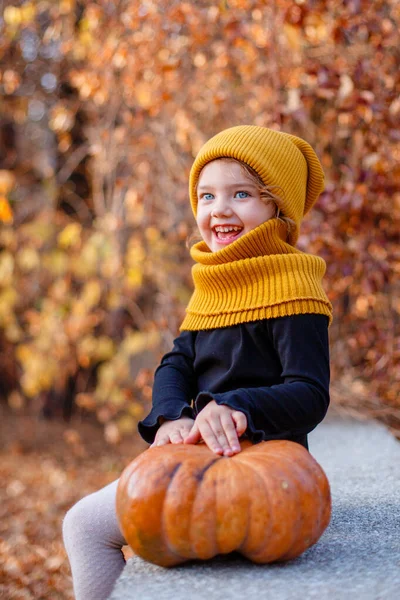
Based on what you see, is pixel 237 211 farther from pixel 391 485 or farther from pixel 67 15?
pixel 67 15

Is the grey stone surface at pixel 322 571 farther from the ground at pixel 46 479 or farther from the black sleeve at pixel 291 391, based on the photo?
the ground at pixel 46 479

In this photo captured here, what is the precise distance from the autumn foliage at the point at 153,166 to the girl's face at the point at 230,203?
1656mm

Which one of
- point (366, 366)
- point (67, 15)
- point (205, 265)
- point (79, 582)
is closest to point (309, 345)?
point (205, 265)

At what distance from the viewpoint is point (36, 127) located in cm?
674

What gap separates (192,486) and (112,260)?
3991 mm

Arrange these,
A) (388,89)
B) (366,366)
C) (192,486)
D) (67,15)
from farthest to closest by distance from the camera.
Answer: (67,15)
(366,366)
(388,89)
(192,486)

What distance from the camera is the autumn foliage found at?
3.94 meters

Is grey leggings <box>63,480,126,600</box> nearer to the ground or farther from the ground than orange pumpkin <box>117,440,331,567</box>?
nearer to the ground

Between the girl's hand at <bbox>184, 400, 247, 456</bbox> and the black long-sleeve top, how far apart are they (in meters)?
0.02

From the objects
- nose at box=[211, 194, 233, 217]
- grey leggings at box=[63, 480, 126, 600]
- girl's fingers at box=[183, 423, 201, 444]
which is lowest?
grey leggings at box=[63, 480, 126, 600]

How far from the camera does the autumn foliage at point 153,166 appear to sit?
3938 mm

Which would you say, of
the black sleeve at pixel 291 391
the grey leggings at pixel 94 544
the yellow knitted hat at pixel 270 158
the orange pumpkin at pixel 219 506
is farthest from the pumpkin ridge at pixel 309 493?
the yellow knitted hat at pixel 270 158

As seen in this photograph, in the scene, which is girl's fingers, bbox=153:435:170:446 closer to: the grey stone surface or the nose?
the grey stone surface

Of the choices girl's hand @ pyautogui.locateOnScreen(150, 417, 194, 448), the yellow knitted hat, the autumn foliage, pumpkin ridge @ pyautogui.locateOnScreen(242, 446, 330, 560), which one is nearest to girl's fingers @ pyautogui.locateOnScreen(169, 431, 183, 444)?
girl's hand @ pyautogui.locateOnScreen(150, 417, 194, 448)
